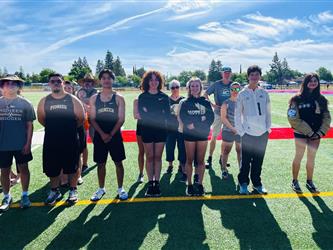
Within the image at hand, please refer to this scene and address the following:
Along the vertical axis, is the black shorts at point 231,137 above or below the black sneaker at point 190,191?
above

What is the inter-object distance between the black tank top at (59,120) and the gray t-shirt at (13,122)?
0.32m

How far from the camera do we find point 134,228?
3.46 meters

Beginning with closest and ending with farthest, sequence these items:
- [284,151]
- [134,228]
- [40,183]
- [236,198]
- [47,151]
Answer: [134,228] < [47,151] < [236,198] < [40,183] < [284,151]

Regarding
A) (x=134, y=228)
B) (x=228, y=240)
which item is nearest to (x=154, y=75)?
(x=134, y=228)

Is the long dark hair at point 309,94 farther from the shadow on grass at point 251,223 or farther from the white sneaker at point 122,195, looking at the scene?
the white sneaker at point 122,195

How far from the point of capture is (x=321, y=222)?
11.5 ft

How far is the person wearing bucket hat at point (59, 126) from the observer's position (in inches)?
156

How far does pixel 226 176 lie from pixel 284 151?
8.89 ft

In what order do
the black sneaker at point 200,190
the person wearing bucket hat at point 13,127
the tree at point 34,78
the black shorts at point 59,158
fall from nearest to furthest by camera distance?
1. the person wearing bucket hat at point 13,127
2. the black shorts at point 59,158
3. the black sneaker at point 200,190
4. the tree at point 34,78

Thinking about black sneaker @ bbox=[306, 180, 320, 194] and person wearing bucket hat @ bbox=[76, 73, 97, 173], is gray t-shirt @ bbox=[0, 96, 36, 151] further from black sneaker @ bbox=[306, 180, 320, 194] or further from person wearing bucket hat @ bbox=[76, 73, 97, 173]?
black sneaker @ bbox=[306, 180, 320, 194]

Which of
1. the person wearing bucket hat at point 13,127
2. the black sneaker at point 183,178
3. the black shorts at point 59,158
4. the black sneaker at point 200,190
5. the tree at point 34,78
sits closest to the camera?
the person wearing bucket hat at point 13,127

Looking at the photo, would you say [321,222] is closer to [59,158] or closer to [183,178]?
[183,178]

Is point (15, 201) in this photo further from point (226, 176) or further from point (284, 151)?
point (284, 151)

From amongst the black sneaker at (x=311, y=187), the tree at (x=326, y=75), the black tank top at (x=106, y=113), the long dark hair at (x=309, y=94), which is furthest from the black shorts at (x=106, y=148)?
the tree at (x=326, y=75)
